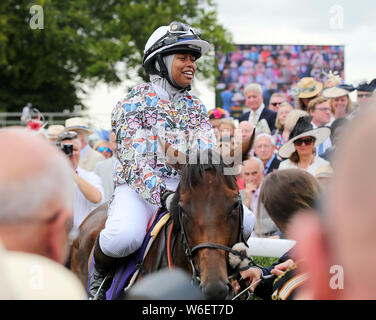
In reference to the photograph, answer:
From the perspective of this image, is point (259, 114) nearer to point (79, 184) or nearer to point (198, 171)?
point (79, 184)

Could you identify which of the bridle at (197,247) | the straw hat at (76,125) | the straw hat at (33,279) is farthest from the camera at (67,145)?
the straw hat at (33,279)

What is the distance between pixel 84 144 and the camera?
820 centimetres

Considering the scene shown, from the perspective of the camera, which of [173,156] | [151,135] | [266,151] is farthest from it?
[266,151]

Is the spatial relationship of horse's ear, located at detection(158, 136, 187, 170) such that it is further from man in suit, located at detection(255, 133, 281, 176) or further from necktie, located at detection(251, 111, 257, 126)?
necktie, located at detection(251, 111, 257, 126)

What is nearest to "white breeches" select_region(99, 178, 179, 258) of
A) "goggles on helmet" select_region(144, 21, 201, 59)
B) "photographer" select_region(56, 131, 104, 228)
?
"goggles on helmet" select_region(144, 21, 201, 59)

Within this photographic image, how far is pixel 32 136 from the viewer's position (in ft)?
3.94

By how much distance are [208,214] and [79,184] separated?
3.00 metres

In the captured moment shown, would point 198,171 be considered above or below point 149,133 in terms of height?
below

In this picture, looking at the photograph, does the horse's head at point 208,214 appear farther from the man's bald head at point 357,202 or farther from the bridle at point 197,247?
the man's bald head at point 357,202

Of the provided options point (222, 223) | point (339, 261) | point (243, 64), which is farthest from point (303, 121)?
point (243, 64)

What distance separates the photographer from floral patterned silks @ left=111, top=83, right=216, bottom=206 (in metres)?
3.59

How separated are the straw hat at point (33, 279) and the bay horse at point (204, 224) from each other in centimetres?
180

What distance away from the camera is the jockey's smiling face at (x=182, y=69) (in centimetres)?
385

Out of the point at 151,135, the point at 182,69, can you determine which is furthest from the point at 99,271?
the point at 182,69
